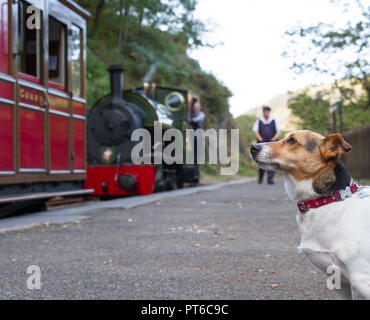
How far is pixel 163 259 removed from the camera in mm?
3893

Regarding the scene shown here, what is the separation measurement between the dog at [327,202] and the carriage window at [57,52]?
5.52m

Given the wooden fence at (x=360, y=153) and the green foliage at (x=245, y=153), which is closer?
the wooden fence at (x=360, y=153)

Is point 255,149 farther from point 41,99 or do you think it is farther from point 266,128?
point 266,128

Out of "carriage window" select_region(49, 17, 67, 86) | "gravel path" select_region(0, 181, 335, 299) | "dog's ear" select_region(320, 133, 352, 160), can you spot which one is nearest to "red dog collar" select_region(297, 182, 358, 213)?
"dog's ear" select_region(320, 133, 352, 160)

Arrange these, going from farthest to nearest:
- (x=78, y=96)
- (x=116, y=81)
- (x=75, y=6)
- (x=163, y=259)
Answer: (x=116, y=81) < (x=78, y=96) < (x=75, y=6) < (x=163, y=259)

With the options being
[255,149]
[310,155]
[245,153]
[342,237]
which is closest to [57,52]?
[255,149]

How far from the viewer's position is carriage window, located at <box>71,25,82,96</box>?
784 cm

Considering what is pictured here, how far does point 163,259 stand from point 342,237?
1981 mm

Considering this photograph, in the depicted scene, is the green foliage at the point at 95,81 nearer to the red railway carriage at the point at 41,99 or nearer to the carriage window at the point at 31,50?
the red railway carriage at the point at 41,99

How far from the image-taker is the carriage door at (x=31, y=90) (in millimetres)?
6234

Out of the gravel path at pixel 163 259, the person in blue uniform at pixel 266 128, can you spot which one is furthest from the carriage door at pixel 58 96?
the person in blue uniform at pixel 266 128

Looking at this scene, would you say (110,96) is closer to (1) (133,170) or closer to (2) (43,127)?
(1) (133,170)

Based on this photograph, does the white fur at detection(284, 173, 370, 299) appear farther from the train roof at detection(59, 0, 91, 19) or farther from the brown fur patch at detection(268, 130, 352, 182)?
the train roof at detection(59, 0, 91, 19)
